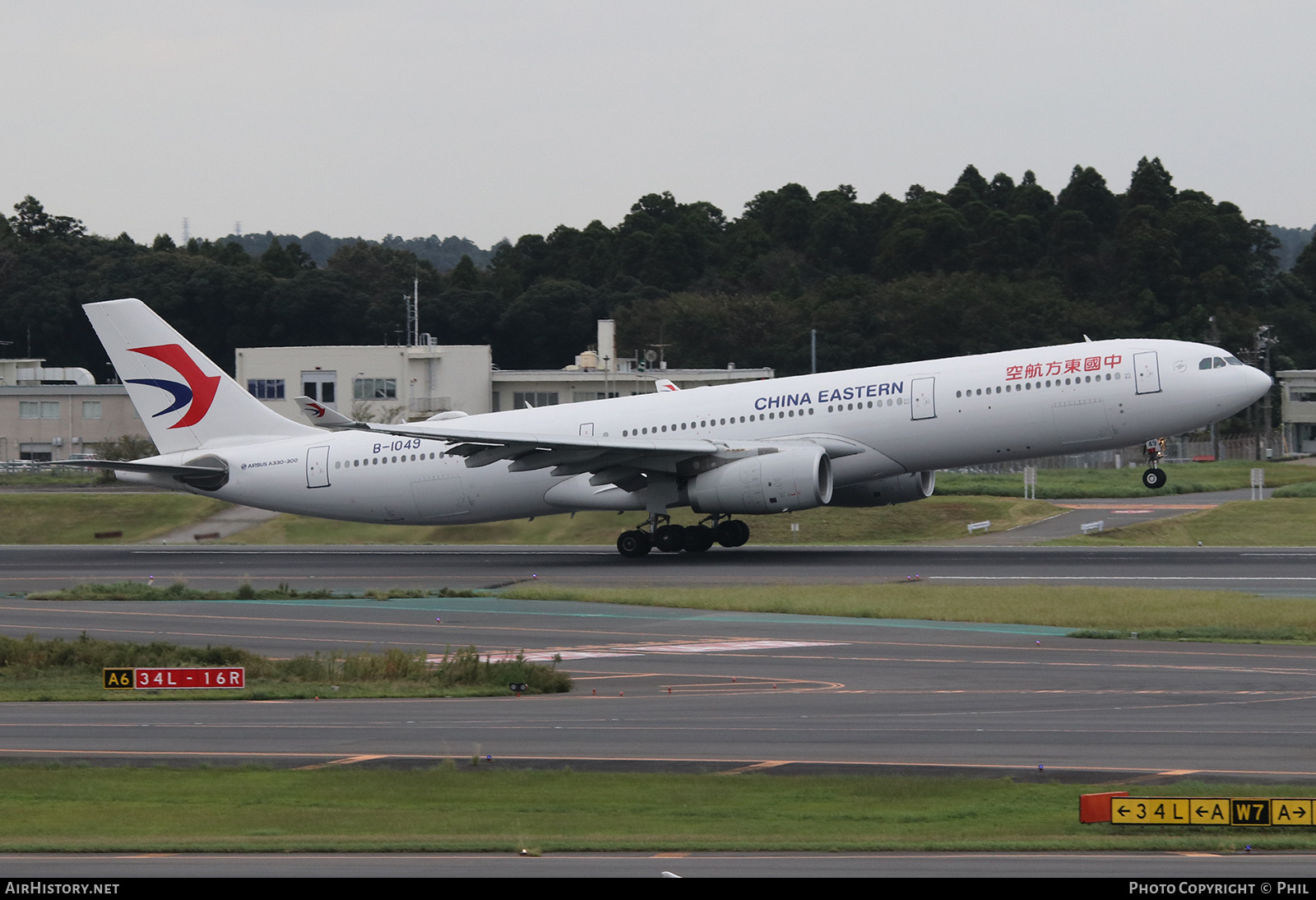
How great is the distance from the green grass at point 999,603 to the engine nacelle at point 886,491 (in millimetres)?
7720

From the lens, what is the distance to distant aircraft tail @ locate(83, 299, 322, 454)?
45625 millimetres

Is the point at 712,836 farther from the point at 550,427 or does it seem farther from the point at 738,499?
the point at 550,427

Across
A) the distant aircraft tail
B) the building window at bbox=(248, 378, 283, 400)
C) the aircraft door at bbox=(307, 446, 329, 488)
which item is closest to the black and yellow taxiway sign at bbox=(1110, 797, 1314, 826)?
the aircraft door at bbox=(307, 446, 329, 488)

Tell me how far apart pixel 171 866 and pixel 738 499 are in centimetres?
2885

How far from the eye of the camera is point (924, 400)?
41.1m

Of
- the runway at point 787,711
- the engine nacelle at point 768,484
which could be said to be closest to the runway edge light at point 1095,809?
the runway at point 787,711

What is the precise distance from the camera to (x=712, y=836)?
46.5 feet

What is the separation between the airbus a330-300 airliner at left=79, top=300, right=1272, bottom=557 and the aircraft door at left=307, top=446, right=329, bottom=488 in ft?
0.16

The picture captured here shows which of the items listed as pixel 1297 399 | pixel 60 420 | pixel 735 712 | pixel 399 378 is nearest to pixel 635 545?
pixel 735 712

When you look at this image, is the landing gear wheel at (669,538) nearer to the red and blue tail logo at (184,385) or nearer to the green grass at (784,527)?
the green grass at (784,527)

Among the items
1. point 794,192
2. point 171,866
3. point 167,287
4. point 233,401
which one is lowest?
point 171,866

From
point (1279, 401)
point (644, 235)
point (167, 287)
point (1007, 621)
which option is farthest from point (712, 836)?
point (644, 235)

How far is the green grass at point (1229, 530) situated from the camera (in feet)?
157

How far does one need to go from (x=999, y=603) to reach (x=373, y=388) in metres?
67.4
